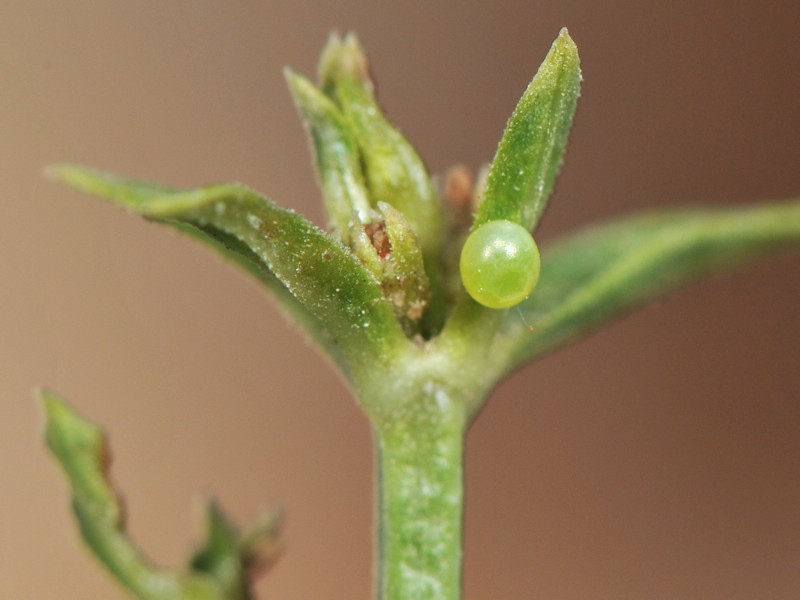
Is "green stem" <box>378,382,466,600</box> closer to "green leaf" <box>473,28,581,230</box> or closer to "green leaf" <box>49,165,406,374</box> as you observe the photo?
"green leaf" <box>49,165,406,374</box>

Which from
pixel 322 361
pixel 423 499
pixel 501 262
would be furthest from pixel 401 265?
pixel 322 361

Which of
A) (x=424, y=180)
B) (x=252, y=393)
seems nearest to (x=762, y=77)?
(x=252, y=393)

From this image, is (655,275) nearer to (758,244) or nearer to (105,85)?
(758,244)

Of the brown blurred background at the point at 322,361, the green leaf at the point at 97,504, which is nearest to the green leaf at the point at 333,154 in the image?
the green leaf at the point at 97,504

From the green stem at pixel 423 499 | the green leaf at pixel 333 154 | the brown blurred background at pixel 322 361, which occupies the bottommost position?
the green stem at pixel 423 499

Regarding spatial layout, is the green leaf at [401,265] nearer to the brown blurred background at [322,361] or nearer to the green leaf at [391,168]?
the green leaf at [391,168]

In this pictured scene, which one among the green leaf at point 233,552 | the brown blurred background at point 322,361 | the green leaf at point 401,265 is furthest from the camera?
the brown blurred background at point 322,361
